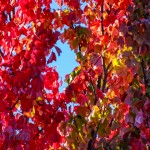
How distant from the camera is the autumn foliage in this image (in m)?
4.68

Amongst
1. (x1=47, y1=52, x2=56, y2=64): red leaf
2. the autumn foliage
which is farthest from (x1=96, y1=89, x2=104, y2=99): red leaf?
(x1=47, y1=52, x2=56, y2=64): red leaf

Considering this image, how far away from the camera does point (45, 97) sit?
5492 mm

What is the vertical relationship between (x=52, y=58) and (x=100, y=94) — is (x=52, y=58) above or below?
above

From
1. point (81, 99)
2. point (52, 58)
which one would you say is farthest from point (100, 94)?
point (52, 58)

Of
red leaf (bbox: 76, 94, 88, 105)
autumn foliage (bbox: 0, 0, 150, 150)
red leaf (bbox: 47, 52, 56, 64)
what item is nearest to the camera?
autumn foliage (bbox: 0, 0, 150, 150)

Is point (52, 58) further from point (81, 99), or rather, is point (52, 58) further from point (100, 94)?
point (100, 94)

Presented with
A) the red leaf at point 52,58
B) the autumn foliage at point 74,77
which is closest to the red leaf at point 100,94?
the autumn foliage at point 74,77

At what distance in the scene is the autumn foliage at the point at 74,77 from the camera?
4.68m

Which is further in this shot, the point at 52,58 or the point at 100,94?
the point at 100,94

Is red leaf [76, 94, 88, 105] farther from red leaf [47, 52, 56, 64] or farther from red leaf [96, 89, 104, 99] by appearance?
red leaf [47, 52, 56, 64]

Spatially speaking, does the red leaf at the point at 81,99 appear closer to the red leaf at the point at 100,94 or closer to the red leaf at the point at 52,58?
the red leaf at the point at 100,94

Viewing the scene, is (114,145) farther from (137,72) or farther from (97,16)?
(97,16)

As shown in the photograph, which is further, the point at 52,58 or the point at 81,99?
the point at 81,99

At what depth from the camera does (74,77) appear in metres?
5.47
